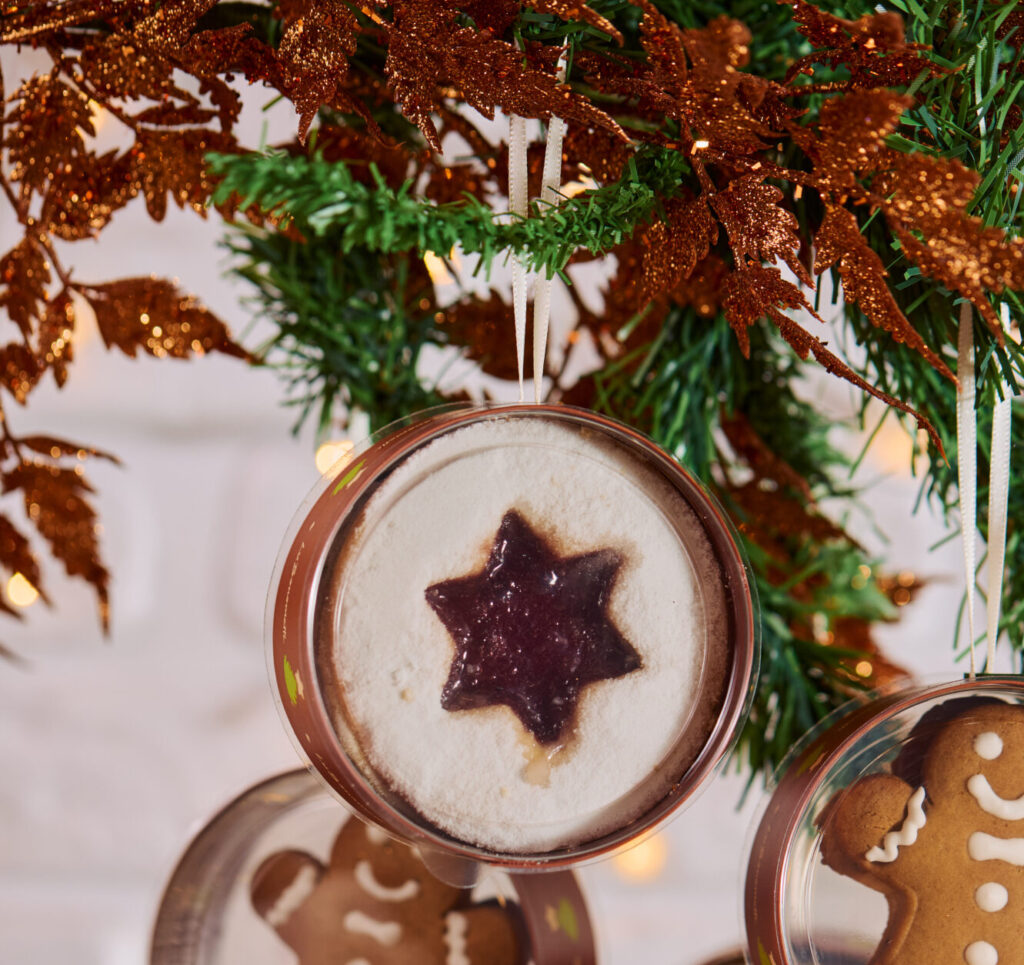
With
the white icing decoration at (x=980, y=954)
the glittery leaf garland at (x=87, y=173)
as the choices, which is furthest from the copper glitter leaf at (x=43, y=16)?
the white icing decoration at (x=980, y=954)

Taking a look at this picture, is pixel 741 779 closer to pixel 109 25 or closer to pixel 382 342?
pixel 382 342

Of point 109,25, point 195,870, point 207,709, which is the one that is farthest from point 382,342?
point 207,709

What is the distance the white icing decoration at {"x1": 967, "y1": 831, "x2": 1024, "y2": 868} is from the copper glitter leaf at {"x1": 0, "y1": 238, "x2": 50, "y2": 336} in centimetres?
39

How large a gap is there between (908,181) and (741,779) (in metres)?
0.63

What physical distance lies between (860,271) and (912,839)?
0.59 feet

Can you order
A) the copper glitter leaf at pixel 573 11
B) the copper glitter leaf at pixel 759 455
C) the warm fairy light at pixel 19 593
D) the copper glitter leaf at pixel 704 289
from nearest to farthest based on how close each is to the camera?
the copper glitter leaf at pixel 573 11
the copper glitter leaf at pixel 704 289
the copper glitter leaf at pixel 759 455
the warm fairy light at pixel 19 593

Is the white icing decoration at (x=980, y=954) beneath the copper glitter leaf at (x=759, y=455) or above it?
beneath

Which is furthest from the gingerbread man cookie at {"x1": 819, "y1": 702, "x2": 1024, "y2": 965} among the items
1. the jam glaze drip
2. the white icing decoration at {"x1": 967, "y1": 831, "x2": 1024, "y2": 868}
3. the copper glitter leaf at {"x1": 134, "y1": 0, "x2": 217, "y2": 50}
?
the copper glitter leaf at {"x1": 134, "y1": 0, "x2": 217, "y2": 50}

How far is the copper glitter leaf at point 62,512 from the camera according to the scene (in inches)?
14.1

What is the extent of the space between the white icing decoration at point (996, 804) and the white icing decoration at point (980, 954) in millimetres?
41

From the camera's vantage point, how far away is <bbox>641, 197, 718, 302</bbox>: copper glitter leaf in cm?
25

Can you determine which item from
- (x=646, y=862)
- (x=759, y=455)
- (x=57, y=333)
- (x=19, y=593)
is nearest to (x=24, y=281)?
(x=57, y=333)

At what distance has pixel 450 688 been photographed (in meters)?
0.24

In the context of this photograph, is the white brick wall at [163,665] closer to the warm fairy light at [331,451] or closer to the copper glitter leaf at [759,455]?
the warm fairy light at [331,451]
